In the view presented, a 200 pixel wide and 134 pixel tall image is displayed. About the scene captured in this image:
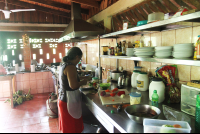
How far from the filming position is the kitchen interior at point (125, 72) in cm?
137

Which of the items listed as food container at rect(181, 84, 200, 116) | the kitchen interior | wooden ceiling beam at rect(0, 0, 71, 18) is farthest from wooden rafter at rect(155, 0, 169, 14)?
wooden ceiling beam at rect(0, 0, 71, 18)

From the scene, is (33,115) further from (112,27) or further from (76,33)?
(112,27)

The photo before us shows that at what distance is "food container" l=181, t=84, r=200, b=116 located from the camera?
140 centimetres

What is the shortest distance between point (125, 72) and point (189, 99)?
1.51m

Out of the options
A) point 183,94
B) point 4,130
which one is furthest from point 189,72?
point 4,130

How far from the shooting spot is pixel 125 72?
2.91 meters

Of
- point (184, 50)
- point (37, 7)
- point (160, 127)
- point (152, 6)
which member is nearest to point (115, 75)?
point (152, 6)

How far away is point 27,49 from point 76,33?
12.1ft

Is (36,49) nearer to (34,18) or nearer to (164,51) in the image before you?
(34,18)

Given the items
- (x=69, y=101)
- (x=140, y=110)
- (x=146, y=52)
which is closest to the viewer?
(x=140, y=110)

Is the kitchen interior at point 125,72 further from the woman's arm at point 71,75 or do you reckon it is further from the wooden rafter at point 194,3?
the woman's arm at point 71,75

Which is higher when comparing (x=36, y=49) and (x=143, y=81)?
(x=36, y=49)

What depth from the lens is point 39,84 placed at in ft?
18.2

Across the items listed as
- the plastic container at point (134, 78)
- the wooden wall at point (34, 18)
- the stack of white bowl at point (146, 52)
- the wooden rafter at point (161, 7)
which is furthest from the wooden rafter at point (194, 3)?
the wooden wall at point (34, 18)
